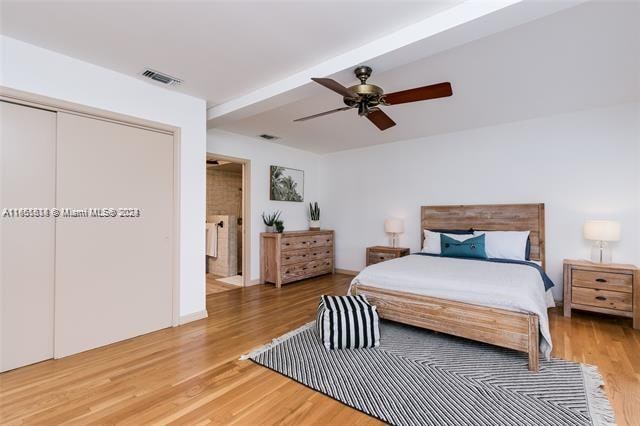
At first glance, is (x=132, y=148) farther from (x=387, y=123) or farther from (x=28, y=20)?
(x=387, y=123)

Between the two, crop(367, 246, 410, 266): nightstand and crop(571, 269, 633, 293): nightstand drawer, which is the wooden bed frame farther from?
crop(367, 246, 410, 266): nightstand

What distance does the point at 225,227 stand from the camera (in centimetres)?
585

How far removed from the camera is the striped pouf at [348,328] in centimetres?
270

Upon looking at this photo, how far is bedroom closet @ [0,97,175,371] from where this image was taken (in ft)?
7.78

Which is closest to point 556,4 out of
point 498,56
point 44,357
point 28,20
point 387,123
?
point 498,56

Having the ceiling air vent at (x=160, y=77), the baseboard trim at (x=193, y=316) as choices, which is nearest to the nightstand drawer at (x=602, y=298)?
the baseboard trim at (x=193, y=316)

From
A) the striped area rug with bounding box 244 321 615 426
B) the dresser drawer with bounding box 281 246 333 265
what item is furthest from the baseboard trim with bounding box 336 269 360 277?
the striped area rug with bounding box 244 321 615 426

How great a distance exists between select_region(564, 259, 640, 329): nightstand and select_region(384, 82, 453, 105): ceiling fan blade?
278cm

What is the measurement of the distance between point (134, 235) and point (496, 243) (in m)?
4.32

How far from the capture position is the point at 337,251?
6.29 meters

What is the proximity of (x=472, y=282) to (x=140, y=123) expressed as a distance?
3.52m

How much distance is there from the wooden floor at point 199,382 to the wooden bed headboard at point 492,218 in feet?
3.93

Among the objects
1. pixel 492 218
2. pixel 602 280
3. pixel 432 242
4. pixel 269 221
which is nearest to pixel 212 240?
pixel 269 221

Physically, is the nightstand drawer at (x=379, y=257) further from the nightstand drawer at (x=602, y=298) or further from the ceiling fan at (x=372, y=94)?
the ceiling fan at (x=372, y=94)
